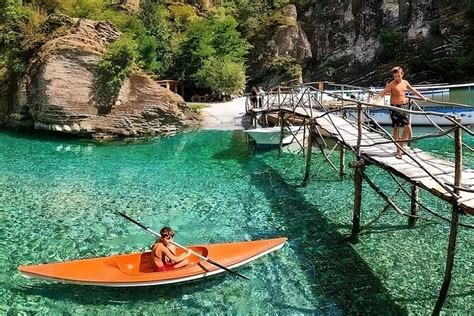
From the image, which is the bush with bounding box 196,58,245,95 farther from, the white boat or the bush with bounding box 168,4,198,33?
the white boat

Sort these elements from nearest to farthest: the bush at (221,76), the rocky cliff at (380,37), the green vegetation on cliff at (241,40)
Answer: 1. the green vegetation on cliff at (241,40)
2. the bush at (221,76)
3. the rocky cliff at (380,37)

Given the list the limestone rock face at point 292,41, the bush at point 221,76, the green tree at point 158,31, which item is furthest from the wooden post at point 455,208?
the limestone rock face at point 292,41

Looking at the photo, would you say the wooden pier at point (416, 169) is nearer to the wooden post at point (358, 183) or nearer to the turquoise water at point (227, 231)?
the wooden post at point (358, 183)

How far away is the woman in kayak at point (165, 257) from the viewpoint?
8820 mm

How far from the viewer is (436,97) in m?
33.4

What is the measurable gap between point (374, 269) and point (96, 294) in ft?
18.9

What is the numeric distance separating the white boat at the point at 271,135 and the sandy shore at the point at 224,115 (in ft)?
21.8

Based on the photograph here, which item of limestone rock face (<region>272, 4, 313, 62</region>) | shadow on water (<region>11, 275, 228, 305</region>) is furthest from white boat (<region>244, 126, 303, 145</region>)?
limestone rock face (<region>272, 4, 313, 62</region>)

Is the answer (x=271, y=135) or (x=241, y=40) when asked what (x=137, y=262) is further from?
(x=241, y=40)

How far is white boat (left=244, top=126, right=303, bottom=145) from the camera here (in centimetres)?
2159

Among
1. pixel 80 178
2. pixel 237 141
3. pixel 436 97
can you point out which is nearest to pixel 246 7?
pixel 436 97

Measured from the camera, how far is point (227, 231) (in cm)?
1217

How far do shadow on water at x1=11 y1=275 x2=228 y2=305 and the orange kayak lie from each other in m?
0.36

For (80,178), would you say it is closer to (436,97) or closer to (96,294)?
(96,294)
